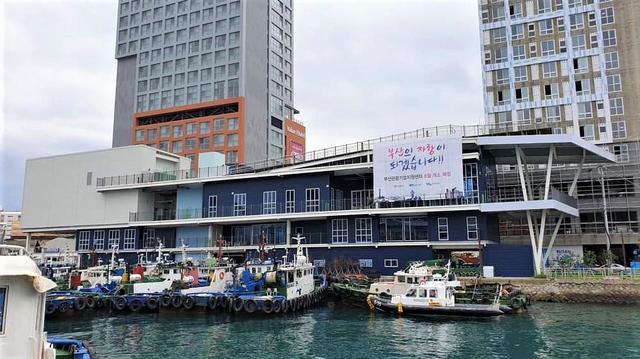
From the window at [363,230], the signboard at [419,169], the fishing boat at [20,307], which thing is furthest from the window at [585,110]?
the fishing boat at [20,307]

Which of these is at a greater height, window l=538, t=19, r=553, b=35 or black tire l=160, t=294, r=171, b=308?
window l=538, t=19, r=553, b=35

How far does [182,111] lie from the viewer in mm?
97375

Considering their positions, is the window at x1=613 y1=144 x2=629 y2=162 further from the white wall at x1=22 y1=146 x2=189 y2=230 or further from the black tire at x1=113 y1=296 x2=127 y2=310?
the black tire at x1=113 y1=296 x2=127 y2=310

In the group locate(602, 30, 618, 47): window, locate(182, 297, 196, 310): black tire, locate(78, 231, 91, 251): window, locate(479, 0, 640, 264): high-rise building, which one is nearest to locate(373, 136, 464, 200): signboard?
locate(479, 0, 640, 264): high-rise building

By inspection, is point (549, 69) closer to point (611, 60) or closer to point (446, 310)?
point (611, 60)

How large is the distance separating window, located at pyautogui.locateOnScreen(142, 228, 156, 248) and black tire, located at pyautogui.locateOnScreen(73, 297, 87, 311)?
20.0 m

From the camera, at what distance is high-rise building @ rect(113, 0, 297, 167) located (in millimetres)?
93562

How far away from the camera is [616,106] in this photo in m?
58.0

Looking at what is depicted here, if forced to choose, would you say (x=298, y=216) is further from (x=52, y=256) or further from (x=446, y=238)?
(x=52, y=256)

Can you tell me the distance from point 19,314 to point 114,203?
50.6 metres

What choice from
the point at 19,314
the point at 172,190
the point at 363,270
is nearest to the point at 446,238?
the point at 363,270

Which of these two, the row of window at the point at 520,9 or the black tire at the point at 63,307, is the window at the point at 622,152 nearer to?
the row of window at the point at 520,9

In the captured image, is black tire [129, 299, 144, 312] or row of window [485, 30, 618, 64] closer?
black tire [129, 299, 144, 312]

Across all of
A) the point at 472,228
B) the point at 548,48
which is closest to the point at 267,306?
the point at 472,228
